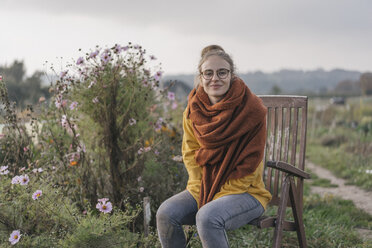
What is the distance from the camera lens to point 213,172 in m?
2.52

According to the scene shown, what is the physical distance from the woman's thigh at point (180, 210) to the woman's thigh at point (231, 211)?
0.19 meters

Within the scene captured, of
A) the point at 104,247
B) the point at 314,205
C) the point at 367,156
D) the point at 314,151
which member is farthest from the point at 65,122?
the point at 314,151

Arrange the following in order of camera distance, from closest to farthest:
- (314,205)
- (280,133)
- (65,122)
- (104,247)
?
(104,247) < (280,133) < (65,122) < (314,205)

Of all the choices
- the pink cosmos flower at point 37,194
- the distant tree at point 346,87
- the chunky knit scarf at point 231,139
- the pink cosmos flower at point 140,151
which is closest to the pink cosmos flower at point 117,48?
the pink cosmos flower at point 140,151

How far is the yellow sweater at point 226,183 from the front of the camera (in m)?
2.43

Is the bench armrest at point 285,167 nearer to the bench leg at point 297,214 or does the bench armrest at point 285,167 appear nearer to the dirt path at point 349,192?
the bench leg at point 297,214

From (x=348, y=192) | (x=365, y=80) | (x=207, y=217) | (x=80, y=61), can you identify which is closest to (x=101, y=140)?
(x=80, y=61)

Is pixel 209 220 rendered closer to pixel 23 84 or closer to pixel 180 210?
pixel 180 210

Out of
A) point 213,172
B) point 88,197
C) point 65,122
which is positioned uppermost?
point 65,122

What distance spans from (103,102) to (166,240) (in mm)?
1476

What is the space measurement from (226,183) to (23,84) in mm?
3077

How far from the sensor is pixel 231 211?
89.5 inches

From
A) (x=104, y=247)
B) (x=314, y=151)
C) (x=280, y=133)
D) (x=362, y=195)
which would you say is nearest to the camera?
(x=104, y=247)

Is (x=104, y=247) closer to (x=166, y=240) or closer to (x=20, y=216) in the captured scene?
(x=166, y=240)
